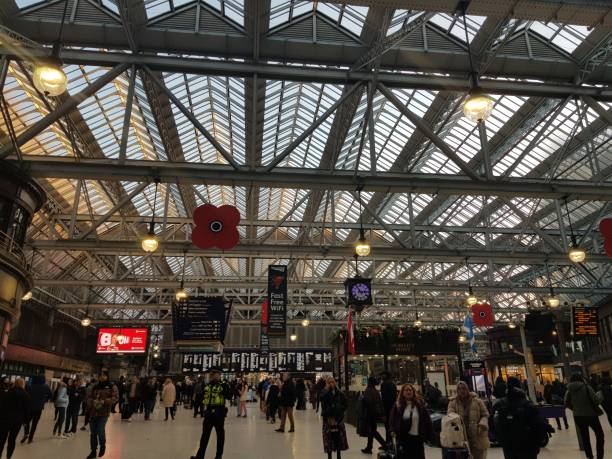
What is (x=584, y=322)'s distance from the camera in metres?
21.8

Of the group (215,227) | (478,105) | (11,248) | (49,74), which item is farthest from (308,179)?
(11,248)

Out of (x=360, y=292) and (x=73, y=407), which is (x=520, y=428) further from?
(x=73, y=407)

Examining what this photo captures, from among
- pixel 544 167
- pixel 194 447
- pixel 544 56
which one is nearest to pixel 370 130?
pixel 544 56

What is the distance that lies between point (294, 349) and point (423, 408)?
139 ft

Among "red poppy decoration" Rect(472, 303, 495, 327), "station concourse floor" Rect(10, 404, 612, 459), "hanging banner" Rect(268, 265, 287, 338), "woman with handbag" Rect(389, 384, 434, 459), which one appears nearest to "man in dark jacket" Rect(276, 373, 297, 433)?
"station concourse floor" Rect(10, 404, 612, 459)

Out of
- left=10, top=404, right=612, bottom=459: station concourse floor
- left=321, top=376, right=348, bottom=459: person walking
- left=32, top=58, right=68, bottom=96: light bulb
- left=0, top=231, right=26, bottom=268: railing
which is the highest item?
left=32, top=58, right=68, bottom=96: light bulb

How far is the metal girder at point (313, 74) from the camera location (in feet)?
34.2

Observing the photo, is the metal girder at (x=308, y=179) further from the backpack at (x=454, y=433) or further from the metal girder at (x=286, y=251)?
the backpack at (x=454, y=433)

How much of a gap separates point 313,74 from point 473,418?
26.6 feet

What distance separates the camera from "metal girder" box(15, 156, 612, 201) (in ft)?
36.8

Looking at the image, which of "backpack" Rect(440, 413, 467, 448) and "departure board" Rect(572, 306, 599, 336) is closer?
"backpack" Rect(440, 413, 467, 448)

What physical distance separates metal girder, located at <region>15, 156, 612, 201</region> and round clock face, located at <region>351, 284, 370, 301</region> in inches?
224

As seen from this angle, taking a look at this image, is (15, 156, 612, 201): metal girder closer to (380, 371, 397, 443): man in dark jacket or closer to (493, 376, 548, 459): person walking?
(380, 371, 397, 443): man in dark jacket

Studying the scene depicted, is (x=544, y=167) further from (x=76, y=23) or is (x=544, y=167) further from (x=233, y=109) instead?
(x=76, y=23)
